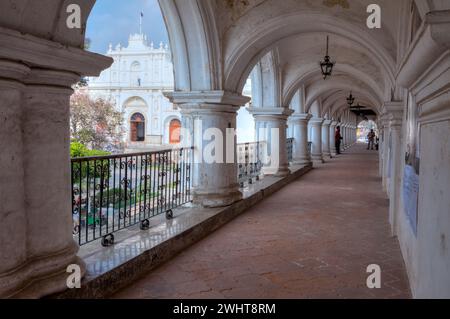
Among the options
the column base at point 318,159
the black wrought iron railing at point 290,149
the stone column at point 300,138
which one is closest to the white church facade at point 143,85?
the column base at point 318,159

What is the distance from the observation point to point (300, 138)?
13.8 metres

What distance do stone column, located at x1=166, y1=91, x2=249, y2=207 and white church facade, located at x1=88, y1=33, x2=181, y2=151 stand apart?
24378mm

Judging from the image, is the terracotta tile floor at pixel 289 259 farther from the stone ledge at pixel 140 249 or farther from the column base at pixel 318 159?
the column base at pixel 318 159

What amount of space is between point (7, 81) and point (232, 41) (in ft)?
14.1

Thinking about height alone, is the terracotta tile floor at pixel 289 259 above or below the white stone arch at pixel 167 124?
below

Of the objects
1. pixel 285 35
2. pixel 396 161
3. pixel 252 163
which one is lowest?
pixel 252 163

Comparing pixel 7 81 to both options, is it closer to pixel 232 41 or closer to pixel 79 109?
pixel 232 41

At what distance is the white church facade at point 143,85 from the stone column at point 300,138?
58.2 ft

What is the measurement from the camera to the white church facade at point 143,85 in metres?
30.8

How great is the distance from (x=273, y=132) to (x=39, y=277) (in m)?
7.99

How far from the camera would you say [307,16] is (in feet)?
19.6

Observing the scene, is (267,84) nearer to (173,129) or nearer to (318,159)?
(318,159)

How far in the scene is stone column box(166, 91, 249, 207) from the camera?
600cm

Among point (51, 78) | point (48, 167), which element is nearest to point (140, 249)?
point (48, 167)
